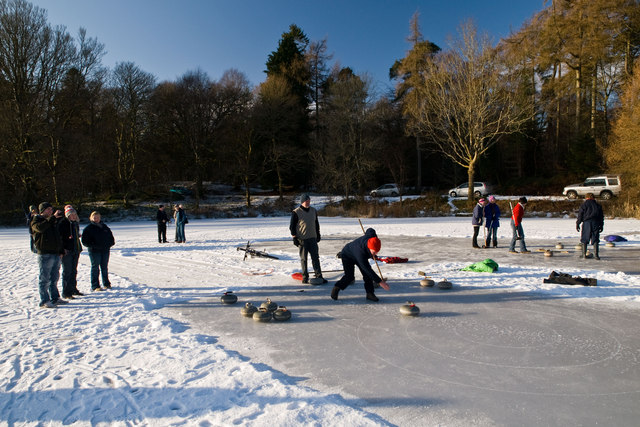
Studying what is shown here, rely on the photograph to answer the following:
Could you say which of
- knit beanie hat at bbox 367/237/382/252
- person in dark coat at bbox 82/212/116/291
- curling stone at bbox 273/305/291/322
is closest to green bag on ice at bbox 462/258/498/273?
knit beanie hat at bbox 367/237/382/252

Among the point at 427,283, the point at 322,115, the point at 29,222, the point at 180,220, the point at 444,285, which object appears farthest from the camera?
the point at 322,115

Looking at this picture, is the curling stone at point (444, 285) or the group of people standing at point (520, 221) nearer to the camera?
the curling stone at point (444, 285)

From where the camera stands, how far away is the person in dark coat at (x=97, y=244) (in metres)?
8.27

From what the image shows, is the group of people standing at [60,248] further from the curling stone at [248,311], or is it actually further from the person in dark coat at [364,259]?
the person in dark coat at [364,259]

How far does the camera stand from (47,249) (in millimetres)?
6973

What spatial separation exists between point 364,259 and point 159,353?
3498 mm

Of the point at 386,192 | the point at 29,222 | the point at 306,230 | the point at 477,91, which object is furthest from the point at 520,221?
the point at 386,192

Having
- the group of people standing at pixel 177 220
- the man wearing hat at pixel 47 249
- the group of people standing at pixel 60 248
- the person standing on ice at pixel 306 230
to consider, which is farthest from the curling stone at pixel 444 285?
Result: the group of people standing at pixel 177 220

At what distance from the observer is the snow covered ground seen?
3.64 metres

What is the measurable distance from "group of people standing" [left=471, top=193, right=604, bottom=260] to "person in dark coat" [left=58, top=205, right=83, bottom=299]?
36.7ft

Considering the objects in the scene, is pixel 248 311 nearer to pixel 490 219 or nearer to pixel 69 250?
pixel 69 250

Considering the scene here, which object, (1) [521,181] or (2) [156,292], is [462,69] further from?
(2) [156,292]

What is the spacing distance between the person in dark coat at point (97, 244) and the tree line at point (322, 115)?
22731 mm

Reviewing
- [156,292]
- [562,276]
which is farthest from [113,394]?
[562,276]
